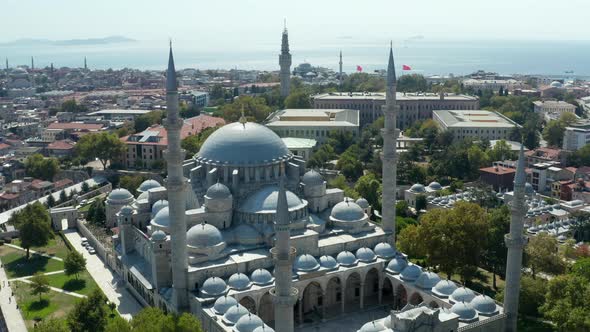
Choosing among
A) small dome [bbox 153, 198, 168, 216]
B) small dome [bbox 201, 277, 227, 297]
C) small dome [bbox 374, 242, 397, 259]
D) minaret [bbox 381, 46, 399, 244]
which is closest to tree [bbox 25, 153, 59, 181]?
small dome [bbox 153, 198, 168, 216]

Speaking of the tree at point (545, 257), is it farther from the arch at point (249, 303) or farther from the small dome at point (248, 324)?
the small dome at point (248, 324)

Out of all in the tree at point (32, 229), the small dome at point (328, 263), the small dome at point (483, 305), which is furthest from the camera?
the tree at point (32, 229)

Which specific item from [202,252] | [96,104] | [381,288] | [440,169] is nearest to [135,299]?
[202,252]

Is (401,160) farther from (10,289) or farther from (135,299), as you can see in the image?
(10,289)

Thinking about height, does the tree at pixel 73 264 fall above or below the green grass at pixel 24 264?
above

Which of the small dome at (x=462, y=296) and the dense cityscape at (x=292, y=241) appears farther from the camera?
the small dome at (x=462, y=296)

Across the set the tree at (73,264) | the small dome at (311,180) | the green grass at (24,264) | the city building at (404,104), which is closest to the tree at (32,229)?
the green grass at (24,264)
